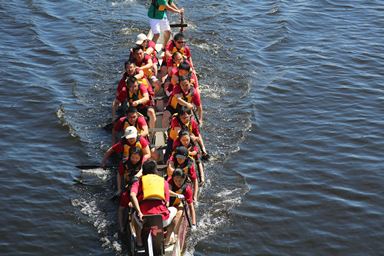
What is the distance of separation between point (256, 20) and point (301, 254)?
1646 cm

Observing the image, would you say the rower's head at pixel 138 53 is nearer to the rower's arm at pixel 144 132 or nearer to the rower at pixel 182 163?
the rower's arm at pixel 144 132

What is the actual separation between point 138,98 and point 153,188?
16.8 feet

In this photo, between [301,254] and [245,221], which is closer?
[301,254]

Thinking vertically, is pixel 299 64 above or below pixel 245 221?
above

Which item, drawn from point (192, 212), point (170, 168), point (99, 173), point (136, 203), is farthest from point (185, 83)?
point (136, 203)

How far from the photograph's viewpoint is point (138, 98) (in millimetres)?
18969

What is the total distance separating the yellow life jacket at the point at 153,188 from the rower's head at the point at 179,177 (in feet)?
2.68

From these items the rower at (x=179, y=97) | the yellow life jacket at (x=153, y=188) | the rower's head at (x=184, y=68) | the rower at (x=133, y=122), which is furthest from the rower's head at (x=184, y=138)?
the rower's head at (x=184, y=68)

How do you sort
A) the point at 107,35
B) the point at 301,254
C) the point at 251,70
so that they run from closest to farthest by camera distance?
the point at 301,254
the point at 251,70
the point at 107,35

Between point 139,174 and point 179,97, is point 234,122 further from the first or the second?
point 139,174

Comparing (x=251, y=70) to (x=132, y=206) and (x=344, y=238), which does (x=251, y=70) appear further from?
(x=132, y=206)

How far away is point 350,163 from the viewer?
781 inches

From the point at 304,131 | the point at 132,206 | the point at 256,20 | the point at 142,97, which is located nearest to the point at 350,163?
the point at 304,131

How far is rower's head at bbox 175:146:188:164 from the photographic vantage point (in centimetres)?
1591
